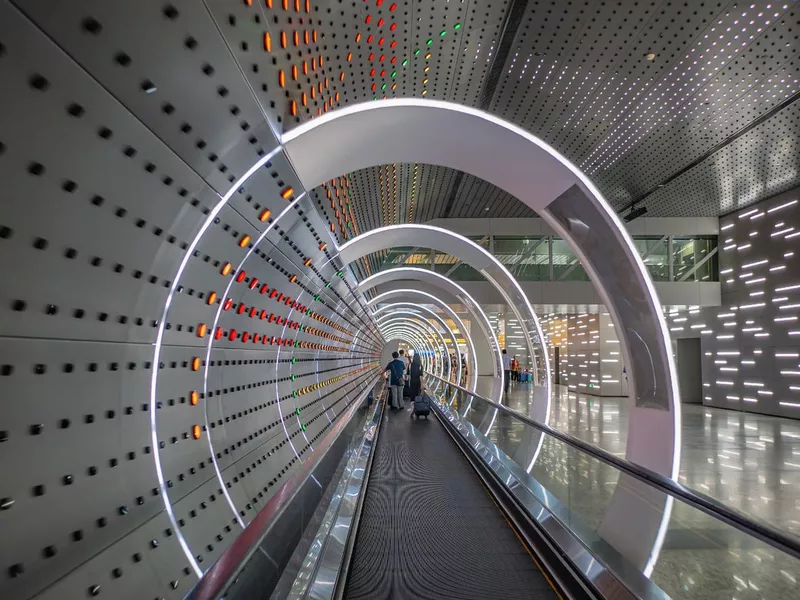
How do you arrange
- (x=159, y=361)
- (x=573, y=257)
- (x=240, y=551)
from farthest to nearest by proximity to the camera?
(x=573, y=257), (x=159, y=361), (x=240, y=551)

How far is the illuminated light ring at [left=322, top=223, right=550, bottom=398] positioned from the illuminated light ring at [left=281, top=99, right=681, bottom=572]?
11.2 feet

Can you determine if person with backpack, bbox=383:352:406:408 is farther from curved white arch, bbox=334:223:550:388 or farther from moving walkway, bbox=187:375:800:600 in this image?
moving walkway, bbox=187:375:800:600

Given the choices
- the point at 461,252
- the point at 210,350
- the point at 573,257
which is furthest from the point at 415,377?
the point at 210,350

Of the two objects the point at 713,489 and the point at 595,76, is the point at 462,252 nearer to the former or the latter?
the point at 595,76

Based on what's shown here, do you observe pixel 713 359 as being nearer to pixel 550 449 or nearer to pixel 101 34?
pixel 550 449

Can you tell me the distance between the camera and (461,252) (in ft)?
40.2

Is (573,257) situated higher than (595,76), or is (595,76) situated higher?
(573,257)

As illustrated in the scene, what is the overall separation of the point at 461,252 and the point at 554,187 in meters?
6.17

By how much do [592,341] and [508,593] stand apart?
24200mm

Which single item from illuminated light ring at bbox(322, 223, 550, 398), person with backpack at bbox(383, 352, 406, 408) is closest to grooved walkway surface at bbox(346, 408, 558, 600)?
illuminated light ring at bbox(322, 223, 550, 398)

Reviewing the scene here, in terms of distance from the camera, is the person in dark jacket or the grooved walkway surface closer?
the grooved walkway surface

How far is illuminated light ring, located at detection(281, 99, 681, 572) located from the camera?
4.64m

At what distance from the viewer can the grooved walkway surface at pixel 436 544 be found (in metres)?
3.88

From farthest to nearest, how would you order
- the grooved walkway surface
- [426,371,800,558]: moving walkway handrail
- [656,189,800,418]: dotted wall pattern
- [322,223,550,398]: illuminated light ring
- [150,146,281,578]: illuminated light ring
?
[656,189,800,418]: dotted wall pattern, [322,223,550,398]: illuminated light ring, the grooved walkway surface, [150,146,281,578]: illuminated light ring, [426,371,800,558]: moving walkway handrail
